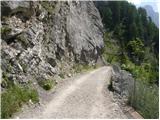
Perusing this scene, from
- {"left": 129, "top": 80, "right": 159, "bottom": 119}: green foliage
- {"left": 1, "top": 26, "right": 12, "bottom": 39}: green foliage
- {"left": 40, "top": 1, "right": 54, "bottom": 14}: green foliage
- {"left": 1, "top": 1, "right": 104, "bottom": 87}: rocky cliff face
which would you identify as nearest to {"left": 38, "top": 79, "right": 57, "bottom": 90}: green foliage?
{"left": 1, "top": 1, "right": 104, "bottom": 87}: rocky cliff face

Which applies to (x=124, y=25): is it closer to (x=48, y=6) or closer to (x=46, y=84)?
(x=48, y=6)

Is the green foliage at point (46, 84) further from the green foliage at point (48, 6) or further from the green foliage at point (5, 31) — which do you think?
the green foliage at point (48, 6)

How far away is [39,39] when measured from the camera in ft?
70.8

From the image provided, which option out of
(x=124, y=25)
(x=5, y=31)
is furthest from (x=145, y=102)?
(x=124, y=25)

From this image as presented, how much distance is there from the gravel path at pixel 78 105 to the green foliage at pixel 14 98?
383 mm

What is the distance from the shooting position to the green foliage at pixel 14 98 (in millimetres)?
12578

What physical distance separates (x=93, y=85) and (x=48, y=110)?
7.37m

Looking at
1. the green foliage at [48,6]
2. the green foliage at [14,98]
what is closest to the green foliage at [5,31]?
the green foliage at [14,98]

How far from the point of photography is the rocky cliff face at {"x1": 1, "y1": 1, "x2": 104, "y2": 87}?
1725 cm

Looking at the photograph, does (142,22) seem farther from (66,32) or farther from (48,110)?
(48,110)

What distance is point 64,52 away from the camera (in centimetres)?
2797

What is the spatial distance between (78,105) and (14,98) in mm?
2725

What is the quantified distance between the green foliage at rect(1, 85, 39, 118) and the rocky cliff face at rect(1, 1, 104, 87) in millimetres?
757

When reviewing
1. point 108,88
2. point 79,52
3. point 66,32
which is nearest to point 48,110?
point 108,88
